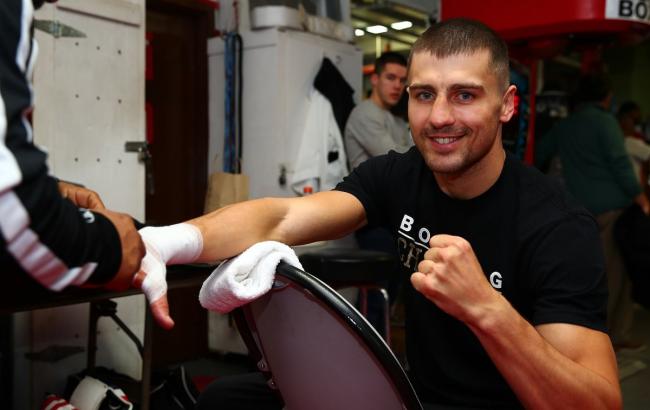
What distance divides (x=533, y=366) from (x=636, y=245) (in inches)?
123

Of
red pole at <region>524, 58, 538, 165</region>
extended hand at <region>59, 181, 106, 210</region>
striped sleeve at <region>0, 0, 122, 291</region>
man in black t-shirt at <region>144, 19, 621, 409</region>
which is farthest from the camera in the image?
red pole at <region>524, 58, 538, 165</region>

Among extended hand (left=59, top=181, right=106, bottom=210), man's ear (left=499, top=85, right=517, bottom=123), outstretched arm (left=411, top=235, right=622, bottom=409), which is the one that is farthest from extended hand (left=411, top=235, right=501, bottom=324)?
extended hand (left=59, top=181, right=106, bottom=210)

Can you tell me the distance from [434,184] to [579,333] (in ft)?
1.56

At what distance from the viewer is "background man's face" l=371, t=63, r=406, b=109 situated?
3557 mm

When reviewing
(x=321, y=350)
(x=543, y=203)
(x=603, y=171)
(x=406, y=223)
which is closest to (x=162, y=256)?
(x=321, y=350)

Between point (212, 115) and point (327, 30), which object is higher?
point (327, 30)

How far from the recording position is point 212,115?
12.6ft

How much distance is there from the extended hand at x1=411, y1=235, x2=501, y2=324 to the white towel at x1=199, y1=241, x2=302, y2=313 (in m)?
0.21

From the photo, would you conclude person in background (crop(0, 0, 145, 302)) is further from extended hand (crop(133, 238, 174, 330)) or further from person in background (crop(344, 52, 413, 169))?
person in background (crop(344, 52, 413, 169))

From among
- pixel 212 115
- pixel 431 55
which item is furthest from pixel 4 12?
pixel 212 115

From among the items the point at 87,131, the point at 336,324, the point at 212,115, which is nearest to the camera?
the point at 336,324

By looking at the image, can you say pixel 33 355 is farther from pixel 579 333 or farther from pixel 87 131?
pixel 579 333

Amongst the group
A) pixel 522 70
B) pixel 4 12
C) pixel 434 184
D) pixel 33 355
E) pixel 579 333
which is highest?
pixel 522 70

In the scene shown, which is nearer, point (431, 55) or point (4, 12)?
point (4, 12)
